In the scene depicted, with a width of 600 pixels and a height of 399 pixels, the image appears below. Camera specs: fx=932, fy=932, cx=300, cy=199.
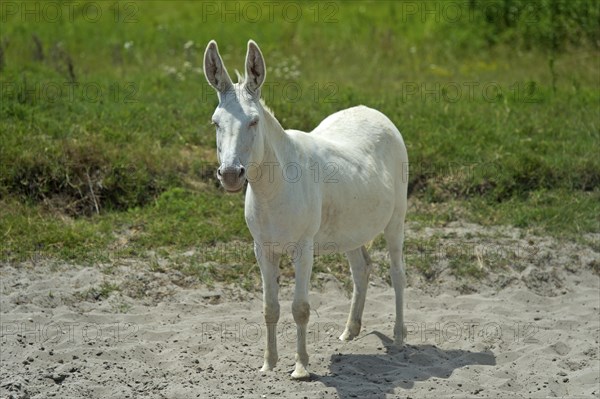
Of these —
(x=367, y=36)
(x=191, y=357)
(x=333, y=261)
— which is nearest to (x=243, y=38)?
(x=367, y=36)

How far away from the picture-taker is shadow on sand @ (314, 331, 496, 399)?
6.59 meters

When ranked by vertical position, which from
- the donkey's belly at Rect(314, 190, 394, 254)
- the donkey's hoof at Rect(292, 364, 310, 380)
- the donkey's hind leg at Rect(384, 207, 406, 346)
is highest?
the donkey's belly at Rect(314, 190, 394, 254)

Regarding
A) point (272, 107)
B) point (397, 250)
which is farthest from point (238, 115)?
point (272, 107)

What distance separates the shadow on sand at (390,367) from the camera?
Answer: 21.6 ft

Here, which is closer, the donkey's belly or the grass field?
the donkey's belly

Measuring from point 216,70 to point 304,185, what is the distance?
3.49ft

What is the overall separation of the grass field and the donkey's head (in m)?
2.96

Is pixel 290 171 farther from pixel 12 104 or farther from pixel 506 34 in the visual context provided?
pixel 506 34

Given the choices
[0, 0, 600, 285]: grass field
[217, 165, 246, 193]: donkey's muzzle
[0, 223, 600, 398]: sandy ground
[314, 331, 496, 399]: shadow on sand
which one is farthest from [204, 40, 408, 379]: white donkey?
[0, 0, 600, 285]: grass field

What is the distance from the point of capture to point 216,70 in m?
6.05

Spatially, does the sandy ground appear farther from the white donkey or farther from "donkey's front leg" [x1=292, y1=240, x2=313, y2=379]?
the white donkey

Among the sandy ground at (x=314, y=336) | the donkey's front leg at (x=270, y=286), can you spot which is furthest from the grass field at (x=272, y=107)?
the donkey's front leg at (x=270, y=286)

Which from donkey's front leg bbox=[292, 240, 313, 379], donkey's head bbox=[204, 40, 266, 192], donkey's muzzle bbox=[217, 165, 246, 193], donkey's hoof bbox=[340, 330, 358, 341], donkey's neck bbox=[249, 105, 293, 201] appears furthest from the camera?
donkey's hoof bbox=[340, 330, 358, 341]

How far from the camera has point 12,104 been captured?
36.9 feet
